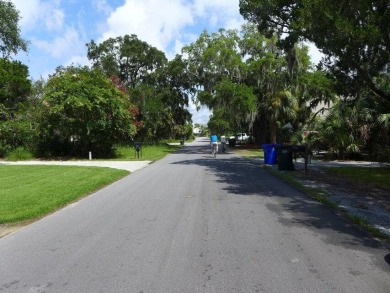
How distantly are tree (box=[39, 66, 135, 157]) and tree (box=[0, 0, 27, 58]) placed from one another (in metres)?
7.80

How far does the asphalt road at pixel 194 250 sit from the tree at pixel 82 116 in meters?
16.7

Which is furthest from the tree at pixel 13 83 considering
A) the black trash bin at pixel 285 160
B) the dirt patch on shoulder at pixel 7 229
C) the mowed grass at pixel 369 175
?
the dirt patch on shoulder at pixel 7 229

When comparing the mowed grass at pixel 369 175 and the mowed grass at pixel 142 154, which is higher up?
the mowed grass at pixel 142 154

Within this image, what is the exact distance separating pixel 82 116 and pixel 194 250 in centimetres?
2170

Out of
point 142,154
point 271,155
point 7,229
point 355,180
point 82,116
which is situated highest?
point 82,116

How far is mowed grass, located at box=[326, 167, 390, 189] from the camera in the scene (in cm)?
1244

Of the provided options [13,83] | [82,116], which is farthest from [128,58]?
[82,116]

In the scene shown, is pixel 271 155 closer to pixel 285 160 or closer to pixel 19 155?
pixel 285 160

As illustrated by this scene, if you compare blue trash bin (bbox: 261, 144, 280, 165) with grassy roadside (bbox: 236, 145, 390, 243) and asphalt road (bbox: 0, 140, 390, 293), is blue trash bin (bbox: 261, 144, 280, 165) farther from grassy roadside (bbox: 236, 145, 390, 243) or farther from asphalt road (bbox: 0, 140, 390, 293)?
asphalt road (bbox: 0, 140, 390, 293)

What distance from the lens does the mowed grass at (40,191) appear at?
8008mm

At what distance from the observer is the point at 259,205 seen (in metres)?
8.62

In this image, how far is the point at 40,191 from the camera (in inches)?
419

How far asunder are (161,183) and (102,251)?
7.26 metres

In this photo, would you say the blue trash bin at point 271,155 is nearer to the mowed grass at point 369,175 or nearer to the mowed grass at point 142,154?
the mowed grass at point 369,175
